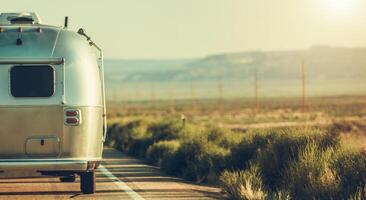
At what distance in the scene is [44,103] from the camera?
14.3 metres

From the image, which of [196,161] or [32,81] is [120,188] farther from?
[196,161]

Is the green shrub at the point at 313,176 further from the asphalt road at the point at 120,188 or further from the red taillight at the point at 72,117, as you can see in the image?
the red taillight at the point at 72,117

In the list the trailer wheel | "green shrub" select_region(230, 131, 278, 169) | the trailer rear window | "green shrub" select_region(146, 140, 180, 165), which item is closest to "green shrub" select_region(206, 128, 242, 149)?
"green shrub" select_region(146, 140, 180, 165)

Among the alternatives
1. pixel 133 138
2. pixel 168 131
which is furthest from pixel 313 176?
pixel 133 138

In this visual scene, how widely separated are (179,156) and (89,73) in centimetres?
712

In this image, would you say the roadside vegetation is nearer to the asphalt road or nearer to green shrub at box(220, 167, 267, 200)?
green shrub at box(220, 167, 267, 200)

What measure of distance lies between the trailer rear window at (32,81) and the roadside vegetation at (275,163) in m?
3.42

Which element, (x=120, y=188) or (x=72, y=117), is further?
(x=120, y=188)

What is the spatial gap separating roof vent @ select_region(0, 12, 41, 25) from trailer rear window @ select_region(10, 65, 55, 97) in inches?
55.8

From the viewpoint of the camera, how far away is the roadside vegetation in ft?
46.1

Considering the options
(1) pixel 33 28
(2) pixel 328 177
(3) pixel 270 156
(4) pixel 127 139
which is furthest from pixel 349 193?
(4) pixel 127 139

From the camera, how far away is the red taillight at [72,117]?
14414 mm

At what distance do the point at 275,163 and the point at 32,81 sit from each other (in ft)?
17.0

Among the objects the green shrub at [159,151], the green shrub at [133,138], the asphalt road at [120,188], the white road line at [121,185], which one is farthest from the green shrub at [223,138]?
the white road line at [121,185]
